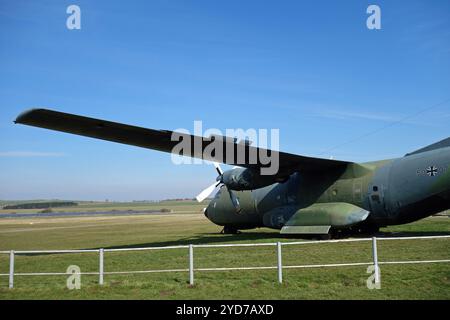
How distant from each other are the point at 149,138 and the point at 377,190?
10.6 m

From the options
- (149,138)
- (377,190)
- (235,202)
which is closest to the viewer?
(149,138)

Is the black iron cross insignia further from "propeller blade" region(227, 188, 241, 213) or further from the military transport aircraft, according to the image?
"propeller blade" region(227, 188, 241, 213)

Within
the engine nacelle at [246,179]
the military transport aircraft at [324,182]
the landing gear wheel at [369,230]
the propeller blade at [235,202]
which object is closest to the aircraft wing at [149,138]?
the military transport aircraft at [324,182]

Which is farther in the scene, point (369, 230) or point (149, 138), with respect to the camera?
point (369, 230)

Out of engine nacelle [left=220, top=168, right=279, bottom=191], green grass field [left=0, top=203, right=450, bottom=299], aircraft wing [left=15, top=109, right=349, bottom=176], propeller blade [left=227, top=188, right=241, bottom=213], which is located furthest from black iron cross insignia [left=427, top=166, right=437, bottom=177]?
propeller blade [left=227, top=188, right=241, bottom=213]

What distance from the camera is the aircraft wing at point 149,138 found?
675 inches

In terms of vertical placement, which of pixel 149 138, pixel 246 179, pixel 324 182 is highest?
pixel 149 138

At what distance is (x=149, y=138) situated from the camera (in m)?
19.4

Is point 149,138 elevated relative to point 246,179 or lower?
elevated

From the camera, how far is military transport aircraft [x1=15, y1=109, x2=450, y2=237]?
18.6 m

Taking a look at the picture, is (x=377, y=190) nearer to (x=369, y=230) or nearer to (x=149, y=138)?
(x=369, y=230)

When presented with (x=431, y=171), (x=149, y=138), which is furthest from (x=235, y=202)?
(x=431, y=171)

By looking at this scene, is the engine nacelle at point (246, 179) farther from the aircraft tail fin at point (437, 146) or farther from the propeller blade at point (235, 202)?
the aircraft tail fin at point (437, 146)

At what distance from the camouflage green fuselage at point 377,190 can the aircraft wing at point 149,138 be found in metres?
0.90
